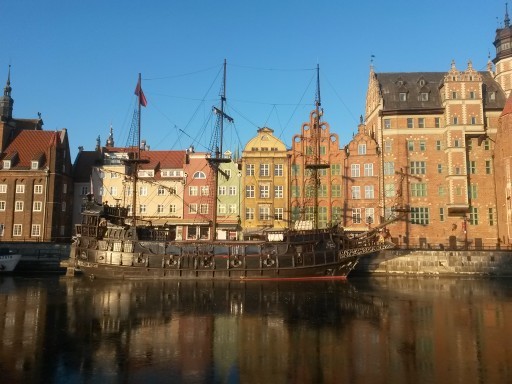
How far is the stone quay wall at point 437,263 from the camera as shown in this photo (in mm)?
48656

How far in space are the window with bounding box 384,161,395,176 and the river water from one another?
2330 cm

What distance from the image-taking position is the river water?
1622 cm

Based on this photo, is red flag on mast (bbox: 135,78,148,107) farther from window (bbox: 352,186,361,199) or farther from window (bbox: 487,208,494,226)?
window (bbox: 487,208,494,226)

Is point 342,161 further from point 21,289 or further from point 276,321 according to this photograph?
point 21,289

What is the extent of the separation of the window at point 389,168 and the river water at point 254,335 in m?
23.3

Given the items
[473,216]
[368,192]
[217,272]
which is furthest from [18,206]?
[473,216]

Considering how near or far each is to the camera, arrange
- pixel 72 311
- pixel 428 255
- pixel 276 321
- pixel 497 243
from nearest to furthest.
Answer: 1. pixel 276 321
2. pixel 72 311
3. pixel 428 255
4. pixel 497 243

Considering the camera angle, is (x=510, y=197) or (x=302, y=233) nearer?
(x=302, y=233)

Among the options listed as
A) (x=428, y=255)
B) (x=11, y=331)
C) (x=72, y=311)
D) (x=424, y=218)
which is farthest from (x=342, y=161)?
(x=11, y=331)

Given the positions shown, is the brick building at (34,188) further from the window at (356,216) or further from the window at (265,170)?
the window at (356,216)

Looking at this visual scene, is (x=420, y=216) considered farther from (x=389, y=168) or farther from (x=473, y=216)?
(x=389, y=168)

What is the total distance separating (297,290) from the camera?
37.8 meters

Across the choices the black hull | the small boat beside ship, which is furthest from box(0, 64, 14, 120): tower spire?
the black hull

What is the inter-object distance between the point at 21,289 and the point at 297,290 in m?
25.2
